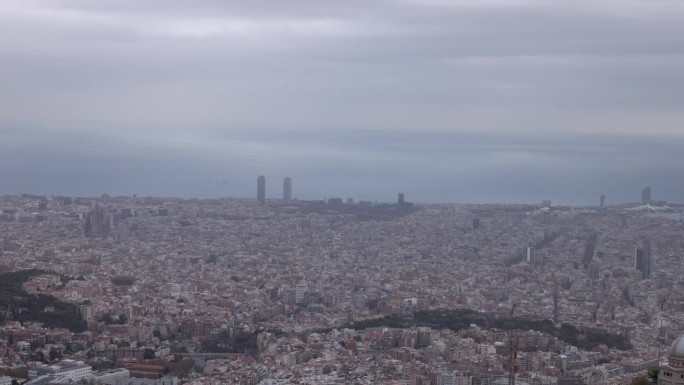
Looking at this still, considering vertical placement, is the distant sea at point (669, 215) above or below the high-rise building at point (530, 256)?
above

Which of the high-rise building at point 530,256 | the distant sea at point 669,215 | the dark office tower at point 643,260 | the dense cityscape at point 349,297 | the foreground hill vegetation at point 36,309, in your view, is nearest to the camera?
the dense cityscape at point 349,297

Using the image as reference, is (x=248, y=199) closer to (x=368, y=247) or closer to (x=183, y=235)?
(x=183, y=235)

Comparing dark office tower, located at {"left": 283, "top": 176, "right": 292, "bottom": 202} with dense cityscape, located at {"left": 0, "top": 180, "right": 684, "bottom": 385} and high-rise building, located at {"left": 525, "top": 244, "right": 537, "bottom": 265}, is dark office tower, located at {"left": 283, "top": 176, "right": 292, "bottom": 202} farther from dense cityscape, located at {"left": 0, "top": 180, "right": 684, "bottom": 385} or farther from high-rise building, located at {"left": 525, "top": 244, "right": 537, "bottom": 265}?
high-rise building, located at {"left": 525, "top": 244, "right": 537, "bottom": 265}

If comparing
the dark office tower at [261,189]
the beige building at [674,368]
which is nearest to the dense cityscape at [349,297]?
the beige building at [674,368]

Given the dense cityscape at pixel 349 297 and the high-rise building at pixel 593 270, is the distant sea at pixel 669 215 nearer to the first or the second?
the dense cityscape at pixel 349 297

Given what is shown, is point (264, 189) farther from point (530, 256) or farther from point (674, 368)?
point (674, 368)

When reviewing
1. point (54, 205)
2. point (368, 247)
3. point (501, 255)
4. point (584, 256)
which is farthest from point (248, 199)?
point (584, 256)
